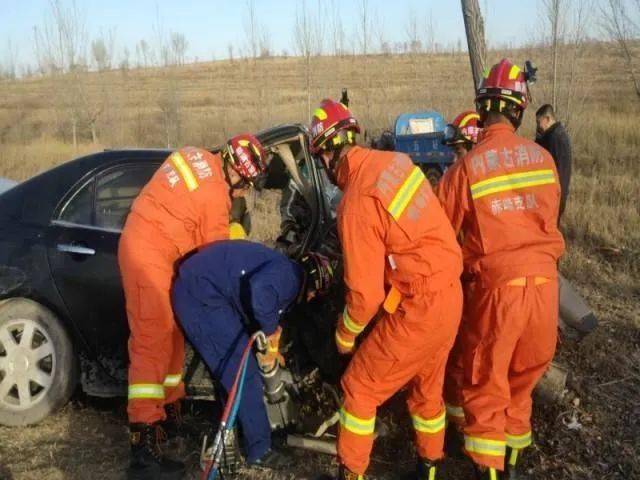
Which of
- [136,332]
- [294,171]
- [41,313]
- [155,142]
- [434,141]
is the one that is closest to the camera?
[136,332]

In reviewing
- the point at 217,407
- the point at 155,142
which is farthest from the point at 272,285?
the point at 155,142

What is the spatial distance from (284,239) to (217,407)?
1.17 m

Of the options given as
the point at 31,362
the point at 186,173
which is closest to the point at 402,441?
the point at 186,173

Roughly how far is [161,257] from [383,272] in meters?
1.26

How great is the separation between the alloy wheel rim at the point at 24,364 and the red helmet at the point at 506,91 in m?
2.79

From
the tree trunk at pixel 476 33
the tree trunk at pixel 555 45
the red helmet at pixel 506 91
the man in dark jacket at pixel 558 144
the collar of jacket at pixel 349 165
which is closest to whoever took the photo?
the collar of jacket at pixel 349 165

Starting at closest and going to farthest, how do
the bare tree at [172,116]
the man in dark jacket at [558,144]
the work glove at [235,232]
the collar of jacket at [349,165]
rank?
the collar of jacket at [349,165] → the work glove at [235,232] → the man in dark jacket at [558,144] → the bare tree at [172,116]

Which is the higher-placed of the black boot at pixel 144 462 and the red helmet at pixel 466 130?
the red helmet at pixel 466 130

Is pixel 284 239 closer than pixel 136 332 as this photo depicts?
No

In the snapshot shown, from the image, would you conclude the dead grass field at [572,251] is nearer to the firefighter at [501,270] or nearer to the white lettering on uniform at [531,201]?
the firefighter at [501,270]

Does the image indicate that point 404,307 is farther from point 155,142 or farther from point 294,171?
point 155,142

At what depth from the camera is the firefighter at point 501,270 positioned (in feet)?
9.52

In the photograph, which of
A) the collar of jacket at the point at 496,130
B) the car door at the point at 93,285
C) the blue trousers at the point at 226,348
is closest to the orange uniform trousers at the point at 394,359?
the blue trousers at the point at 226,348

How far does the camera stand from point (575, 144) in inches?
559
